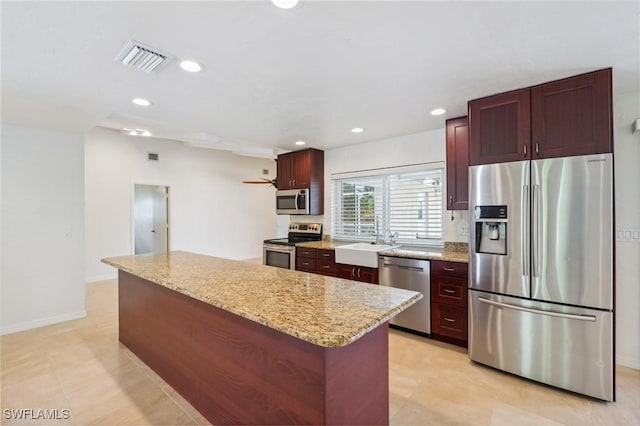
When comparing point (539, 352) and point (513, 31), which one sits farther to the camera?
point (539, 352)

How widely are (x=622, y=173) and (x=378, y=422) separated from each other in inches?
116

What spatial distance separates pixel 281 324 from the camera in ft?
3.88

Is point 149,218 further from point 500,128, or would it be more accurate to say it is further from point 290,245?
point 500,128

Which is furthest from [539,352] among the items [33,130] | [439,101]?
[33,130]

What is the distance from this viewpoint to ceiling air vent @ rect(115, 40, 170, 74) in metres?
1.76

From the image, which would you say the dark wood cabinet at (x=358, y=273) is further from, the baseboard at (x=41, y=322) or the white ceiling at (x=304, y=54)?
the baseboard at (x=41, y=322)

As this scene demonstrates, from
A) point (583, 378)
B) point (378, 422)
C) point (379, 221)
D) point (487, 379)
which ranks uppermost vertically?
point (379, 221)

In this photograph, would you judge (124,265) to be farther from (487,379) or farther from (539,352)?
(539,352)

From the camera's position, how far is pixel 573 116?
7.12 ft

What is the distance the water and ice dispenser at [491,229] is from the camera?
2.43 m

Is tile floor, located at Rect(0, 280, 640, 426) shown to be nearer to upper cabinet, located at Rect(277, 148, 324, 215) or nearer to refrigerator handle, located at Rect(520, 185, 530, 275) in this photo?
refrigerator handle, located at Rect(520, 185, 530, 275)

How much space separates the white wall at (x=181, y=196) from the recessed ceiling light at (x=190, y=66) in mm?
4840

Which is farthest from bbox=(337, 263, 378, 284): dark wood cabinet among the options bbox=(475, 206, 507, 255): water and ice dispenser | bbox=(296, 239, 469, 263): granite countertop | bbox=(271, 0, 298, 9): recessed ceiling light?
bbox=(271, 0, 298, 9): recessed ceiling light

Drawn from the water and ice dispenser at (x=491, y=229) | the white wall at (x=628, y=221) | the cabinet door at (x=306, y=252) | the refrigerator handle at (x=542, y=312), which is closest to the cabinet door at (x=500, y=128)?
the water and ice dispenser at (x=491, y=229)
